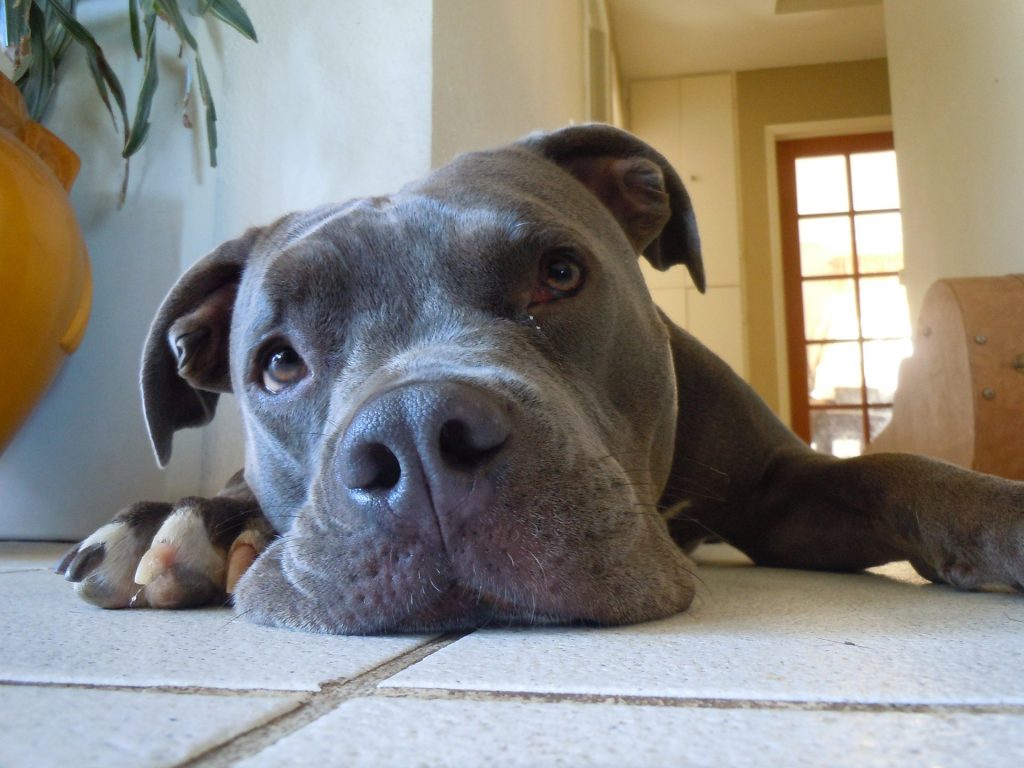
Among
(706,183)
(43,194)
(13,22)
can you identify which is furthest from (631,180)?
(706,183)

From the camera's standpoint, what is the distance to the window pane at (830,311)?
9469mm

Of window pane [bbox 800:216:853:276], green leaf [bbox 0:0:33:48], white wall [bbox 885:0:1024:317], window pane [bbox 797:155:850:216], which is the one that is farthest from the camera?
window pane [bbox 797:155:850:216]

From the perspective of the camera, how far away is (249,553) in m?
1.68

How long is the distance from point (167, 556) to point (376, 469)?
0.59 metres

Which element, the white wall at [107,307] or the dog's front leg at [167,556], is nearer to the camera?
the dog's front leg at [167,556]

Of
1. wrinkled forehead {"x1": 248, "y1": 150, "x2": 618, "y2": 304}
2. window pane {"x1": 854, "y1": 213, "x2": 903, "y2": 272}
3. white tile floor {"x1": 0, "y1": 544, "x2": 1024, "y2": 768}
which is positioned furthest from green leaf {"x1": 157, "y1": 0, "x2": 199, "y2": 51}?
window pane {"x1": 854, "y1": 213, "x2": 903, "y2": 272}

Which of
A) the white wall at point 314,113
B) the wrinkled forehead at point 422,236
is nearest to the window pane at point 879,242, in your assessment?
the white wall at point 314,113

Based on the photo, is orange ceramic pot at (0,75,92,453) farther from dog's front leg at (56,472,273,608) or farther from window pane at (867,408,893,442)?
window pane at (867,408,893,442)

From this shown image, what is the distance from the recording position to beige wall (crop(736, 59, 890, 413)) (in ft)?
30.8

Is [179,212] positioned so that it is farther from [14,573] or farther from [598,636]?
[598,636]

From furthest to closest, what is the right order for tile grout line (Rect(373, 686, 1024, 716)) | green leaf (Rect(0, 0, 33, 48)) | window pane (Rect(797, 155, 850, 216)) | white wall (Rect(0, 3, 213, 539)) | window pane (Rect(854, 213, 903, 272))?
window pane (Rect(797, 155, 850, 216)) → window pane (Rect(854, 213, 903, 272)) → white wall (Rect(0, 3, 213, 539)) → green leaf (Rect(0, 0, 33, 48)) → tile grout line (Rect(373, 686, 1024, 716))

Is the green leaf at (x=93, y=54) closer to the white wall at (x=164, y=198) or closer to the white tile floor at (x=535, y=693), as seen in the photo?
the white wall at (x=164, y=198)

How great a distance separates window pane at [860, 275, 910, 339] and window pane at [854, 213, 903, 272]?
5.7 inches

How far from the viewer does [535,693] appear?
30.5 inches
